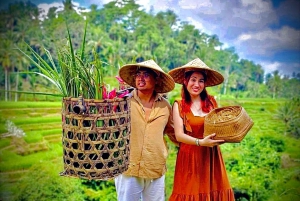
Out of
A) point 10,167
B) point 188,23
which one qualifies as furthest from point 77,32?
point 10,167

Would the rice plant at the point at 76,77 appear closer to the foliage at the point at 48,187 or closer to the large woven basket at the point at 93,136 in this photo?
the large woven basket at the point at 93,136

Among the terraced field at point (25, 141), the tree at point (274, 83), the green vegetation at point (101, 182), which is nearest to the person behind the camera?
the green vegetation at point (101, 182)

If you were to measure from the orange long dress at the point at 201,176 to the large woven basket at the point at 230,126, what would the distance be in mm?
203

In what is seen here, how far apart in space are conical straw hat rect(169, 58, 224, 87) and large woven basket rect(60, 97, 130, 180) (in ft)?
1.70

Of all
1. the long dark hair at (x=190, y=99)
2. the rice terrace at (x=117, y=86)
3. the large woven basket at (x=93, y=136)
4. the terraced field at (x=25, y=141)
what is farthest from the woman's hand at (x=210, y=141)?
the terraced field at (x=25, y=141)

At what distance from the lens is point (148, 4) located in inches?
203

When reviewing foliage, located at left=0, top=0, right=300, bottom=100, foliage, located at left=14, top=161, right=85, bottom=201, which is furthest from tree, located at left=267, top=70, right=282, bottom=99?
foliage, located at left=14, top=161, right=85, bottom=201

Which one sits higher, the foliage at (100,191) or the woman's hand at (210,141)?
the woman's hand at (210,141)

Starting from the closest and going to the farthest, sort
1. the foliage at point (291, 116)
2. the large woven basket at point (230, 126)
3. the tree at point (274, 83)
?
1. the large woven basket at point (230, 126)
2. the foliage at point (291, 116)
3. the tree at point (274, 83)

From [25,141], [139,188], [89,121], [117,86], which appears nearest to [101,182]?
[25,141]

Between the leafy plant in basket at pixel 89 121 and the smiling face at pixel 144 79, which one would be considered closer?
the leafy plant in basket at pixel 89 121

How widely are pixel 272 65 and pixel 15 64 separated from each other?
3803 millimetres

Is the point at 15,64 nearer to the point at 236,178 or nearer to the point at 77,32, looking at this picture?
the point at 77,32

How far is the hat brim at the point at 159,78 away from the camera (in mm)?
1827
